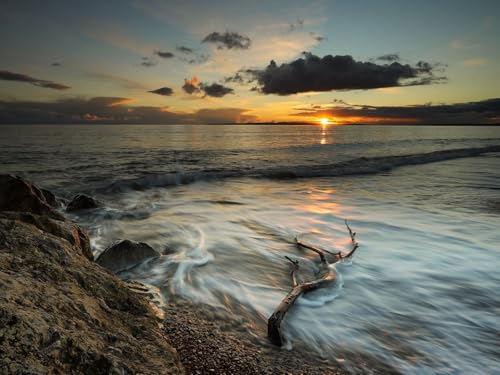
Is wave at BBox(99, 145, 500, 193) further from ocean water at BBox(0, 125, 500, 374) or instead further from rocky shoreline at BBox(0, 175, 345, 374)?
rocky shoreline at BBox(0, 175, 345, 374)

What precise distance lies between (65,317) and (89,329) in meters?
0.17

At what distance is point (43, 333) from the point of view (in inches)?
68.2

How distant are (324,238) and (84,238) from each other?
5.37 meters

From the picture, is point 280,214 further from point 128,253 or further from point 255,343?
point 255,343

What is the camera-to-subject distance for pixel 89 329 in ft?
6.67

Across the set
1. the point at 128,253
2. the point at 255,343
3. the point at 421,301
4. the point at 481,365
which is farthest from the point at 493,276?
the point at 128,253

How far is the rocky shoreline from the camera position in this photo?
169 cm

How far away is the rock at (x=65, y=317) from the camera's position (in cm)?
164

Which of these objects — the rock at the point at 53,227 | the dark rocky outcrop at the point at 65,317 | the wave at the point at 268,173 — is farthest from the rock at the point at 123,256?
the wave at the point at 268,173

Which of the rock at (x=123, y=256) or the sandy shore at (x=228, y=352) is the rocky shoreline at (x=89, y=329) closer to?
the sandy shore at (x=228, y=352)

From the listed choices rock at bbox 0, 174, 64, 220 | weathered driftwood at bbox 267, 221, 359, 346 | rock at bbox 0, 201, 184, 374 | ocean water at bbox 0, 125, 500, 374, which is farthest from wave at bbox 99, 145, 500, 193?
rock at bbox 0, 201, 184, 374

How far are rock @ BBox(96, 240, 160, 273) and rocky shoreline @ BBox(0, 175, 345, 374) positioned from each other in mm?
1510

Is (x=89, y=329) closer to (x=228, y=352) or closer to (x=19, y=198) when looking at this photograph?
(x=228, y=352)

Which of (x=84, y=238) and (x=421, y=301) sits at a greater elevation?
(x=84, y=238)
